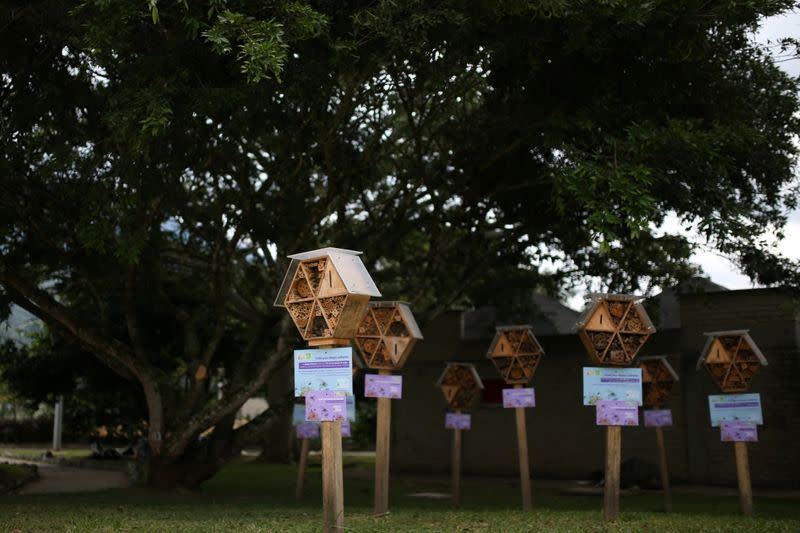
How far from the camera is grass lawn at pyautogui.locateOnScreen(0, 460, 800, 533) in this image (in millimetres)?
8766

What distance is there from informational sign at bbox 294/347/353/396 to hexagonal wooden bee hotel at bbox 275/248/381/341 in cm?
21

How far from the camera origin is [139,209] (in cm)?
1230

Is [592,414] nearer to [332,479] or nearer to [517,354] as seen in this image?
[517,354]

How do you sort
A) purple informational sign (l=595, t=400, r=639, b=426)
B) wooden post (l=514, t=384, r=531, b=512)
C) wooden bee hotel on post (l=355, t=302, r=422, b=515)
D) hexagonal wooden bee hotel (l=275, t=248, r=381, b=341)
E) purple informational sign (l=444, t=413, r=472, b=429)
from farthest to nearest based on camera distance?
purple informational sign (l=444, t=413, r=472, b=429) < wooden post (l=514, t=384, r=531, b=512) < wooden bee hotel on post (l=355, t=302, r=422, b=515) < purple informational sign (l=595, t=400, r=639, b=426) < hexagonal wooden bee hotel (l=275, t=248, r=381, b=341)

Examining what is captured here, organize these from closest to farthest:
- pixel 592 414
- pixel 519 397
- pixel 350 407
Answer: pixel 519 397 < pixel 350 407 < pixel 592 414

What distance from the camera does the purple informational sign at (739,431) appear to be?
1127 centimetres

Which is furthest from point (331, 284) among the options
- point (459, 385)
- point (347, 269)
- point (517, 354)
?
point (459, 385)

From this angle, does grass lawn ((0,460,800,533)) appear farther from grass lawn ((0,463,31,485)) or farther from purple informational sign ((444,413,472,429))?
grass lawn ((0,463,31,485))

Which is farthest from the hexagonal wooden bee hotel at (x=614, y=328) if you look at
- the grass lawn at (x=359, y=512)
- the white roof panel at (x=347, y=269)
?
the white roof panel at (x=347, y=269)

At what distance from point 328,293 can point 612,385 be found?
413cm

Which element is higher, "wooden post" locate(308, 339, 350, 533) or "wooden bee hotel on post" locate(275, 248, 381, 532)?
"wooden bee hotel on post" locate(275, 248, 381, 532)

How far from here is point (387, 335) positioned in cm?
1180

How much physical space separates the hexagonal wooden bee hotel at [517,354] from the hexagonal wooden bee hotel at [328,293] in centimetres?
617

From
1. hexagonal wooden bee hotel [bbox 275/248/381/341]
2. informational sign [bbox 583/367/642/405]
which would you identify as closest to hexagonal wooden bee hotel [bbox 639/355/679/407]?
informational sign [bbox 583/367/642/405]
